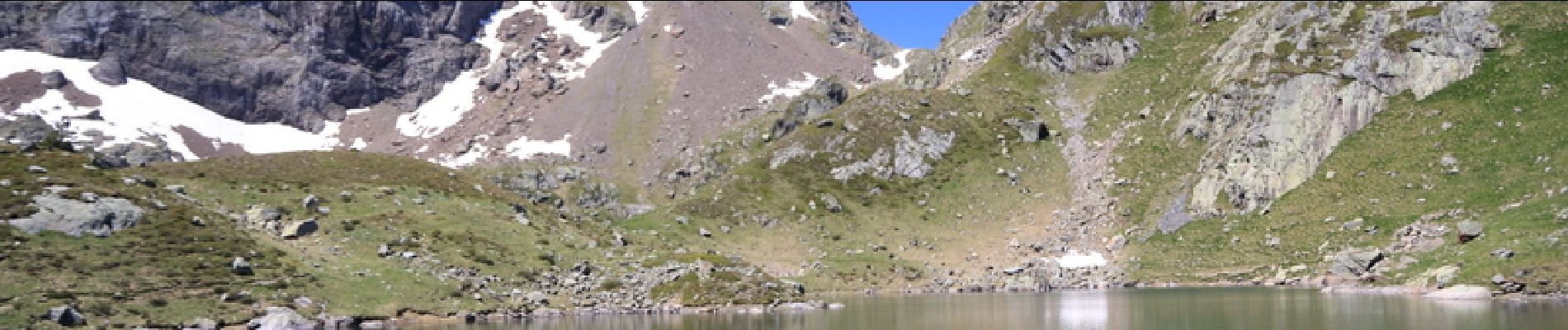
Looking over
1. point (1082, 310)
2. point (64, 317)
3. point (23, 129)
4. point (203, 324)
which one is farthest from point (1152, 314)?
point (23, 129)

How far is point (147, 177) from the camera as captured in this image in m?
95.5

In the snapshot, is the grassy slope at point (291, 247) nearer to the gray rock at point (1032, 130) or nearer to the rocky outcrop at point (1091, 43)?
the gray rock at point (1032, 130)

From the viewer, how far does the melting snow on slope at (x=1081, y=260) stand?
131 metres

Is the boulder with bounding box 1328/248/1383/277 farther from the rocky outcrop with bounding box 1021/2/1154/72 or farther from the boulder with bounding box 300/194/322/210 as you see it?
the boulder with bounding box 300/194/322/210

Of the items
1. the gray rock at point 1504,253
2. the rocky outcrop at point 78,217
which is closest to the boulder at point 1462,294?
the gray rock at point 1504,253

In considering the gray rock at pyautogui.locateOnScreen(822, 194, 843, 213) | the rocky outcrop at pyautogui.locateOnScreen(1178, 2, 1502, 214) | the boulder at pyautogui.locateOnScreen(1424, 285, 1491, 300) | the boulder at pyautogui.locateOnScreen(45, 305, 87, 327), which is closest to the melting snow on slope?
the rocky outcrop at pyautogui.locateOnScreen(1178, 2, 1502, 214)

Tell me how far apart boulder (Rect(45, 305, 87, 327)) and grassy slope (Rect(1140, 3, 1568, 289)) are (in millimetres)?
99110

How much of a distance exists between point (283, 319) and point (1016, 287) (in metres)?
78.8

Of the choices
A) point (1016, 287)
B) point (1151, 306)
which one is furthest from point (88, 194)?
point (1016, 287)

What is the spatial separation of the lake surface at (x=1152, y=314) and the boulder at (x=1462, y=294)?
6.27 feet

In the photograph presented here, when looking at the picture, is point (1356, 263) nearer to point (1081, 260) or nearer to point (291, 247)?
point (1081, 260)

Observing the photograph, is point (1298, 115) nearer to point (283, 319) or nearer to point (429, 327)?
point (429, 327)

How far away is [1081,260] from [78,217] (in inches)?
4104

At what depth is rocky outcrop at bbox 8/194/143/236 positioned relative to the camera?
77.8 meters
